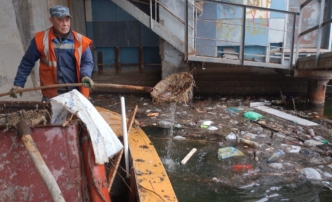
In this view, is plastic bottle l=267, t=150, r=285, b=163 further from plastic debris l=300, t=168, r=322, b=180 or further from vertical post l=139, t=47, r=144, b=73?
vertical post l=139, t=47, r=144, b=73

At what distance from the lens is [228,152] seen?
3672 millimetres

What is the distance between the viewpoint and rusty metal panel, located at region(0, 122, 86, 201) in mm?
1282

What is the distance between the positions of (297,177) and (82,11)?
6.87m

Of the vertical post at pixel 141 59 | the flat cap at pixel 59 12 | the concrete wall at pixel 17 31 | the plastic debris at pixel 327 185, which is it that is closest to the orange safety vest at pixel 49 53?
the flat cap at pixel 59 12

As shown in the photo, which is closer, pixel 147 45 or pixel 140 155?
pixel 140 155

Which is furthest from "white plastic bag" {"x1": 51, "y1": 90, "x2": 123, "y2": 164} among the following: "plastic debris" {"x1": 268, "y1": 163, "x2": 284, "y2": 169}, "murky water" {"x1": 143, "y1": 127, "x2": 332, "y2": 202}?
"plastic debris" {"x1": 268, "y1": 163, "x2": 284, "y2": 169}

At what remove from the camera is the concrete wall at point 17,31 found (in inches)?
168

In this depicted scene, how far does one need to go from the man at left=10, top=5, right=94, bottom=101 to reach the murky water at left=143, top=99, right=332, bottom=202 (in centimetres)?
165

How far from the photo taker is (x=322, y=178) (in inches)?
120

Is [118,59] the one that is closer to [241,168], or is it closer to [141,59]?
[141,59]

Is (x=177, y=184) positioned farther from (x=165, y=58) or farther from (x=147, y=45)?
(x=147, y=45)

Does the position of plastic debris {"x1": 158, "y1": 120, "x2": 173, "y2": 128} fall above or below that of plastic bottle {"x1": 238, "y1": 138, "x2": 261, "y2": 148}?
above

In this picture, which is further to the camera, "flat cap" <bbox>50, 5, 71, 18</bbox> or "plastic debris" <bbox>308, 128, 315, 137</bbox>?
"plastic debris" <bbox>308, 128, 315, 137</bbox>

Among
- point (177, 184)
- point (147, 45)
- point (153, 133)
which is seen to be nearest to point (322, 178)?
point (177, 184)
